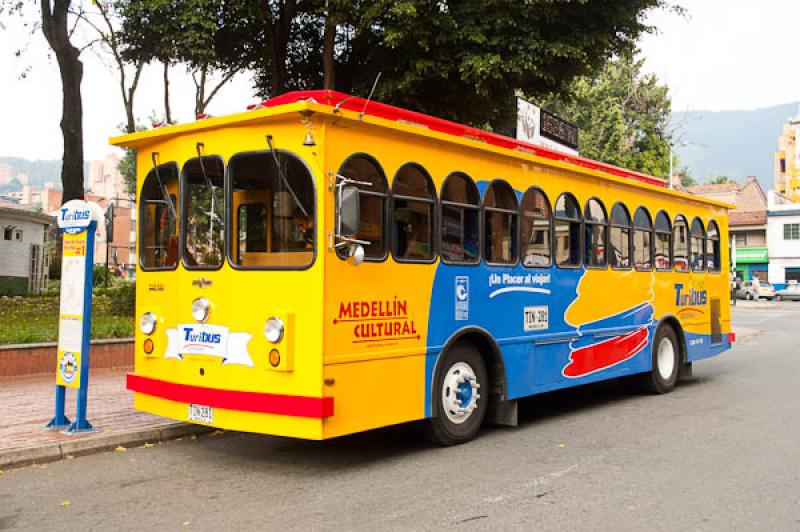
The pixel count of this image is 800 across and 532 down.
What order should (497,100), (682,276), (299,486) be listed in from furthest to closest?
(497,100)
(682,276)
(299,486)

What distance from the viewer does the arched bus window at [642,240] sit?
10711mm

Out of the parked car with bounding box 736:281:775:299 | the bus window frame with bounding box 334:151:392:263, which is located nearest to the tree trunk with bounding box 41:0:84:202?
the bus window frame with bounding box 334:151:392:263

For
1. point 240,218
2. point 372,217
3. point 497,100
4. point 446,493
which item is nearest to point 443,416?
point 446,493

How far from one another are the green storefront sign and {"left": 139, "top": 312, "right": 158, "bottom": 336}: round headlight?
2301 inches

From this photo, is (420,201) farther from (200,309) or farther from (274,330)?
(200,309)

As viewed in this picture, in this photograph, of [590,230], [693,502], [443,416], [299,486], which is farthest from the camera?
[590,230]

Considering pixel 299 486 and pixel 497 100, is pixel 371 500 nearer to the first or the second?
pixel 299 486

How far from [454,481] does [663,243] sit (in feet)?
21.9

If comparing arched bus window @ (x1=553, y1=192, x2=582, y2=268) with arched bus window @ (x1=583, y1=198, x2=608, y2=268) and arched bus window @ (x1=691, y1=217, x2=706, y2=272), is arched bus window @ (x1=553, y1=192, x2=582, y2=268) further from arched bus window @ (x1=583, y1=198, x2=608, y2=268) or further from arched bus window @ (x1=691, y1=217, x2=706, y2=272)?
arched bus window @ (x1=691, y1=217, x2=706, y2=272)

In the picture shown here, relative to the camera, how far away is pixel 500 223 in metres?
8.19

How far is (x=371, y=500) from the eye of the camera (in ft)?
18.4

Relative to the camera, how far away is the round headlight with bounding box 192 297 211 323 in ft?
21.8

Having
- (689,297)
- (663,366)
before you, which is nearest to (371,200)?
(663,366)

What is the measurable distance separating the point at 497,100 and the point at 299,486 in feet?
39.8
